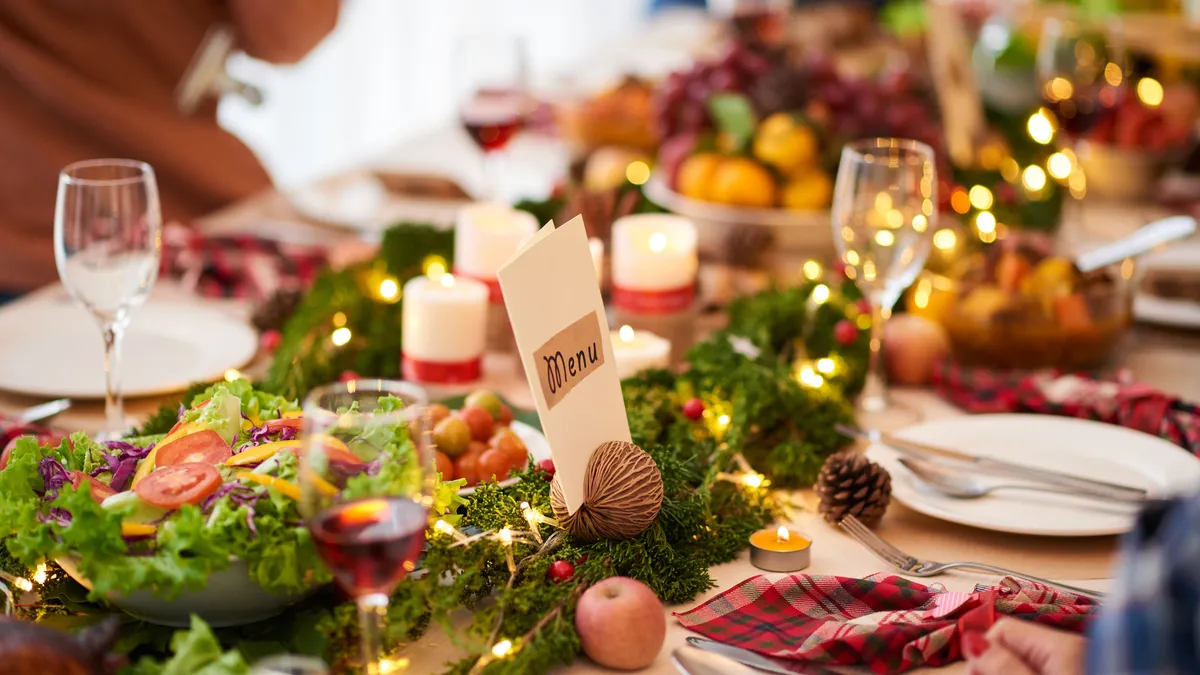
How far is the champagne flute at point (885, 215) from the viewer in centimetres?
127

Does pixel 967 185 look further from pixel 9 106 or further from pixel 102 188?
pixel 9 106

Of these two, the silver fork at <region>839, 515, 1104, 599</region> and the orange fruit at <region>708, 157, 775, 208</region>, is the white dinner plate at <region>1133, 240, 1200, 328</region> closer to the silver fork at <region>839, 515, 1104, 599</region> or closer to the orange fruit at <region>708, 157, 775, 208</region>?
the orange fruit at <region>708, 157, 775, 208</region>

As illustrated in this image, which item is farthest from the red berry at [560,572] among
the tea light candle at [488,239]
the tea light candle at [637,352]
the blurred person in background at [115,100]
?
the blurred person in background at [115,100]

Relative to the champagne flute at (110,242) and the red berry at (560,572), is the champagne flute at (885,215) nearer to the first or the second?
the red berry at (560,572)

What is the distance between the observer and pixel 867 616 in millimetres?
854

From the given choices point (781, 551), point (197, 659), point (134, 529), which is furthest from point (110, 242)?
point (781, 551)

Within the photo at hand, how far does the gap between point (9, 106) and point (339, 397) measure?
160 centimetres

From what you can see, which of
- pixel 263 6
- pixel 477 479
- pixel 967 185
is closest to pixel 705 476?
pixel 477 479

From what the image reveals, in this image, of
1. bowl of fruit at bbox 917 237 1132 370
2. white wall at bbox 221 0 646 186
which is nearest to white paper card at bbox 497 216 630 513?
bowl of fruit at bbox 917 237 1132 370

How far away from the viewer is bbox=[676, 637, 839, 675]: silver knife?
0.80 metres

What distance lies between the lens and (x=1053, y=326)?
4.77 ft

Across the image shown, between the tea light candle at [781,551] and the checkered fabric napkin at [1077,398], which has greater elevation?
the checkered fabric napkin at [1077,398]

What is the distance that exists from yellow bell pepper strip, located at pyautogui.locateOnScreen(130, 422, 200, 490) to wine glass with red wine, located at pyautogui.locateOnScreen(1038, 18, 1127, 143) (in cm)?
163

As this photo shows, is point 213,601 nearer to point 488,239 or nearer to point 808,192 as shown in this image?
point 488,239
